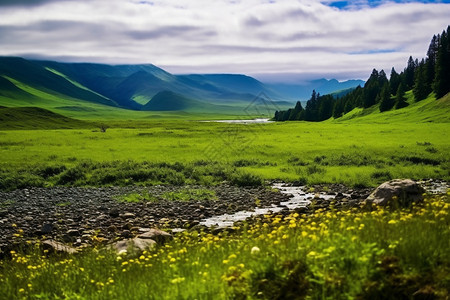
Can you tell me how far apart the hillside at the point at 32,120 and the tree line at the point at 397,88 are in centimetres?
8041

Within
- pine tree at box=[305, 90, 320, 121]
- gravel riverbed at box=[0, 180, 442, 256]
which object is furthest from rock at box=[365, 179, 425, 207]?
pine tree at box=[305, 90, 320, 121]

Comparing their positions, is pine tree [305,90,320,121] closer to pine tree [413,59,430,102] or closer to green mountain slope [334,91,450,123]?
green mountain slope [334,91,450,123]

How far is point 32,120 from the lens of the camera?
347 feet

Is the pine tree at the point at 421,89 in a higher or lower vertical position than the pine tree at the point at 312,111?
higher

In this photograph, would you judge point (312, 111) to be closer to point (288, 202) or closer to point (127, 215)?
point (288, 202)

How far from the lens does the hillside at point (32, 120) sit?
97.6 meters

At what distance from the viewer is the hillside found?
9756cm

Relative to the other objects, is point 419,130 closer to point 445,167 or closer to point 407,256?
point 445,167

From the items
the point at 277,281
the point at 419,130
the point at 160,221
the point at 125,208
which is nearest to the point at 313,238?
the point at 277,281

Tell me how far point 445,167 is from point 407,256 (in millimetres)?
28566

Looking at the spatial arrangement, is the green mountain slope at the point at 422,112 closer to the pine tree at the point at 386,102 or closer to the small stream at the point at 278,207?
the pine tree at the point at 386,102

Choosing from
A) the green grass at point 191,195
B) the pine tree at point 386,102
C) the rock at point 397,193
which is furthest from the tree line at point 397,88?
the rock at point 397,193

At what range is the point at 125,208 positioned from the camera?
21438 mm

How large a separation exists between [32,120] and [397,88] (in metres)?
103
